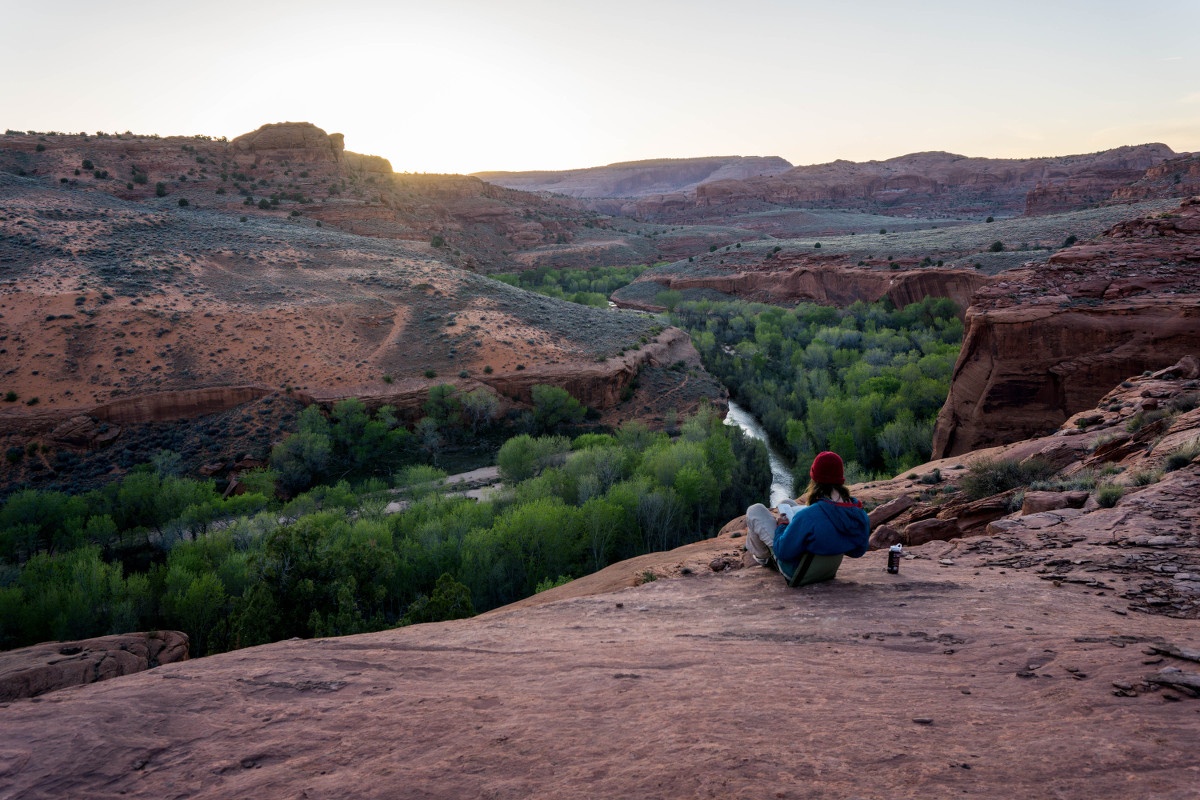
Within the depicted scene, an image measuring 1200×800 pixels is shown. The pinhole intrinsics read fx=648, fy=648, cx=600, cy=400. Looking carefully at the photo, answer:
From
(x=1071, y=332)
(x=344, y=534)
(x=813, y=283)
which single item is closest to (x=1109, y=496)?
(x=1071, y=332)

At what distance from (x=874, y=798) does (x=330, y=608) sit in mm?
11239

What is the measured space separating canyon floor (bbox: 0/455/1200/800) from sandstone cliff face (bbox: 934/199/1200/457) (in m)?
11.3

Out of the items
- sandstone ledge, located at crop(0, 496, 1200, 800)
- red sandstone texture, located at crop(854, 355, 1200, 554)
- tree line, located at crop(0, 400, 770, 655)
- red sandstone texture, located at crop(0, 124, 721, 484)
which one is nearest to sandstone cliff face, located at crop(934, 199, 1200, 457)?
red sandstone texture, located at crop(854, 355, 1200, 554)

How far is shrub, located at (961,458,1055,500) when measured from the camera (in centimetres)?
1058

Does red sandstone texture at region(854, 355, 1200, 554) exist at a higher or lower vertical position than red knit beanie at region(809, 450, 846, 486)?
lower

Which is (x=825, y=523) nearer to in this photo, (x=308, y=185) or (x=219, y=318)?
(x=219, y=318)

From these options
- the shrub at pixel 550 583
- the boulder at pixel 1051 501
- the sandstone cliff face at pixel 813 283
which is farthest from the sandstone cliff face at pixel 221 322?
the boulder at pixel 1051 501

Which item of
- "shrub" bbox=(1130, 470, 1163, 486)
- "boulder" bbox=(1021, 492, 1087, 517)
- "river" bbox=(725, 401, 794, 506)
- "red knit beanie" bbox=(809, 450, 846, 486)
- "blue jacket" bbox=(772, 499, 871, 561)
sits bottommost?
"river" bbox=(725, 401, 794, 506)

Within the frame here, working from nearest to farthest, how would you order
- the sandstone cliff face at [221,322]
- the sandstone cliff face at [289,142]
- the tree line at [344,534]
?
the tree line at [344,534], the sandstone cliff face at [221,322], the sandstone cliff face at [289,142]

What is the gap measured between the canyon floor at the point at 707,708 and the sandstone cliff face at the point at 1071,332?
37.2 feet

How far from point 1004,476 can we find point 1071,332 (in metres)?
7.82

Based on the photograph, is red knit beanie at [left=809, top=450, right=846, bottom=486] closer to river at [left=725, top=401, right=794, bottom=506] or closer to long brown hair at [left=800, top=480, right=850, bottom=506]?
long brown hair at [left=800, top=480, right=850, bottom=506]

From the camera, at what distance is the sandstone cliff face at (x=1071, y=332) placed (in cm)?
1521

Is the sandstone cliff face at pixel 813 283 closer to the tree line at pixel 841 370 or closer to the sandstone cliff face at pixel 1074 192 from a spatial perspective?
the tree line at pixel 841 370
